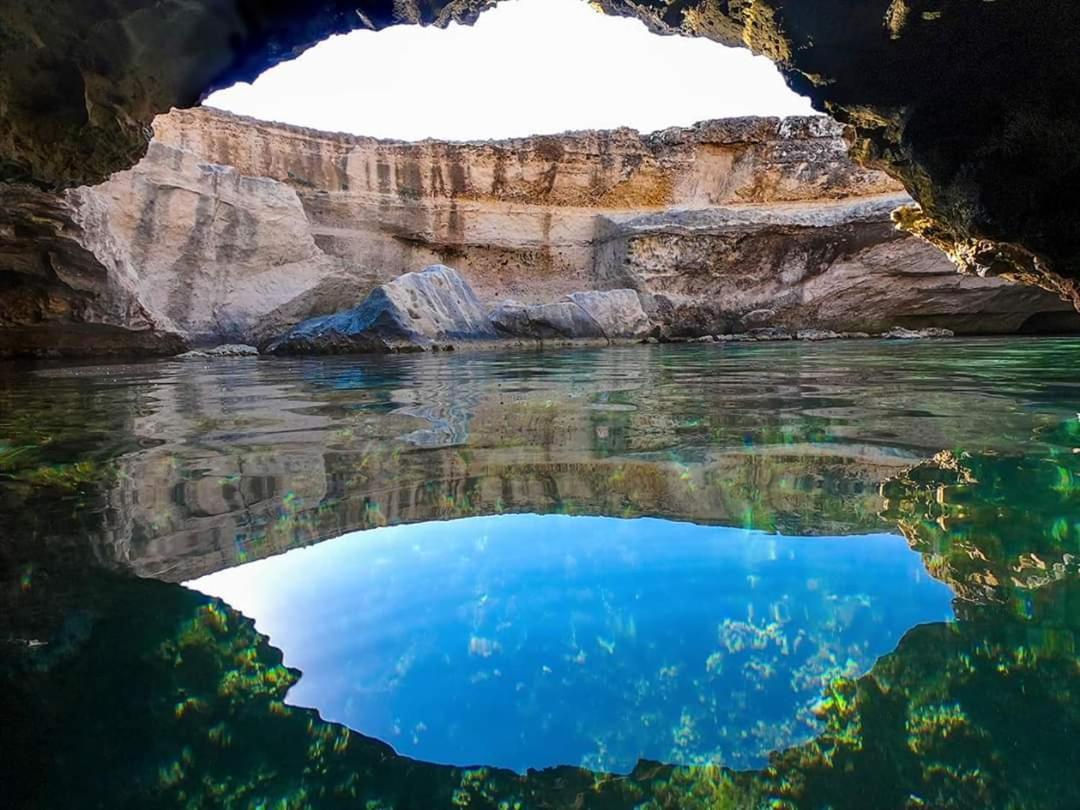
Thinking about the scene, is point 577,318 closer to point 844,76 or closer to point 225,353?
point 225,353

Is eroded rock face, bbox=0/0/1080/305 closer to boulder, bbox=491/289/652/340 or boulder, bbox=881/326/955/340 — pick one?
boulder, bbox=491/289/652/340

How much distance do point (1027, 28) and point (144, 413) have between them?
3.58m

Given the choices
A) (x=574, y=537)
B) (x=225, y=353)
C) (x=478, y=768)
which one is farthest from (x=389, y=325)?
(x=478, y=768)

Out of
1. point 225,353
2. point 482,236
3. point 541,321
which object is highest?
point 482,236

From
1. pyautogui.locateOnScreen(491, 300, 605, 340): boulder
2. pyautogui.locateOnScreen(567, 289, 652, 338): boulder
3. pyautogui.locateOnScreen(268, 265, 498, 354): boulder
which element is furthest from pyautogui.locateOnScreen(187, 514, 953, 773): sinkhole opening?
pyautogui.locateOnScreen(567, 289, 652, 338): boulder

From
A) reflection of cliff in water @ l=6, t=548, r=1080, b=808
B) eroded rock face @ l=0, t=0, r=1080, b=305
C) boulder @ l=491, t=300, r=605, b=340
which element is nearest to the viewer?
reflection of cliff in water @ l=6, t=548, r=1080, b=808

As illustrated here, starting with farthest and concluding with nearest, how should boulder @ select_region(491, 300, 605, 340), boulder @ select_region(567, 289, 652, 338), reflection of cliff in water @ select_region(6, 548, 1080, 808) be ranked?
boulder @ select_region(567, 289, 652, 338) < boulder @ select_region(491, 300, 605, 340) < reflection of cliff in water @ select_region(6, 548, 1080, 808)

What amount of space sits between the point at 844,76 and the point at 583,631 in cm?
211

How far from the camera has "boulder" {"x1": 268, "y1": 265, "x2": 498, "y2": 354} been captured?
960cm

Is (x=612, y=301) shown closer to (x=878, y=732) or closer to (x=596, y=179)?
(x=596, y=179)

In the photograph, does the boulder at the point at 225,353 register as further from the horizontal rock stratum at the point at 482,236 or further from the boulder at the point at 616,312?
the boulder at the point at 616,312

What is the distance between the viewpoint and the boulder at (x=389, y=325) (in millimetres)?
9602

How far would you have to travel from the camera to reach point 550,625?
3.25 feet

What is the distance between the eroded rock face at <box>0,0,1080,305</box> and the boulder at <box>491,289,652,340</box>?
27.8ft
